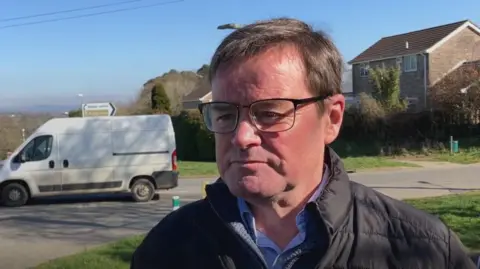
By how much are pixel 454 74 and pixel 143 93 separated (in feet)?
81.3

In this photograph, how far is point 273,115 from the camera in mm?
1737

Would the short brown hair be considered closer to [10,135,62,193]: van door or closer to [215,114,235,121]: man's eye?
[215,114,235,121]: man's eye

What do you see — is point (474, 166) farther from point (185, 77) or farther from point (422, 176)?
point (185, 77)

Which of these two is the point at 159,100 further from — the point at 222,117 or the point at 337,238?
the point at 337,238

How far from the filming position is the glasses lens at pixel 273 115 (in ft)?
5.66

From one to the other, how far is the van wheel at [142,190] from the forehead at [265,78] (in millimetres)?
14170

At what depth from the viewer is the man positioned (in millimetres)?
1720

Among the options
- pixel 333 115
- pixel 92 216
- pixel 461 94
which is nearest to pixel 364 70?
pixel 461 94

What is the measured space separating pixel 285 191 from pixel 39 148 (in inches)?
572

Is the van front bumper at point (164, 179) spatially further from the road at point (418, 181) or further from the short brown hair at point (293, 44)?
the short brown hair at point (293, 44)

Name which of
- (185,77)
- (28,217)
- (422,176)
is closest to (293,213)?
(28,217)

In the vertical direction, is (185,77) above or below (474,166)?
above

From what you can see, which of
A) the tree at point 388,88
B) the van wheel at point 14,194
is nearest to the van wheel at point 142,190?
the van wheel at point 14,194

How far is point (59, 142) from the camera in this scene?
15.2 m
